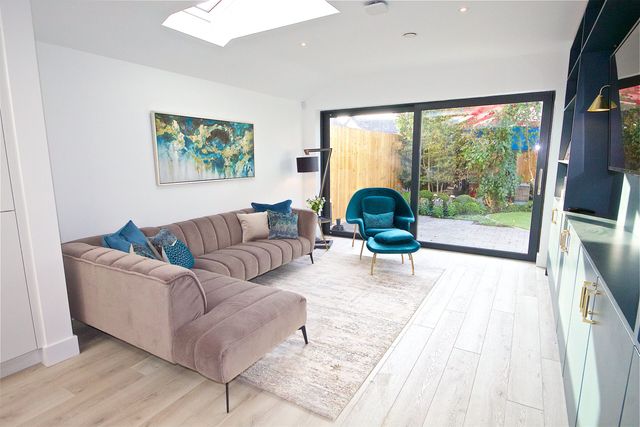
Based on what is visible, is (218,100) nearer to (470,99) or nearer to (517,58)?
(470,99)

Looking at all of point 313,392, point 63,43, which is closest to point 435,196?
point 313,392

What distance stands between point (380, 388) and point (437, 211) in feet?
11.2

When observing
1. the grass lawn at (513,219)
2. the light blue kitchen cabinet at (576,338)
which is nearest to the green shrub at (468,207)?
the grass lawn at (513,219)

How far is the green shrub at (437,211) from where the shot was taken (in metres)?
4.91

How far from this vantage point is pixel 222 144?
4215 mm

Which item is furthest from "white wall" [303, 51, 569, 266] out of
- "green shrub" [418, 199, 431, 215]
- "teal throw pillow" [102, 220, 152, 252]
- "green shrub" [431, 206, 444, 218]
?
"teal throw pillow" [102, 220, 152, 252]

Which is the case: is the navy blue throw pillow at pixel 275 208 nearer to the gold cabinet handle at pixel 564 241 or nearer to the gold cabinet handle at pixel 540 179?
the gold cabinet handle at pixel 564 241

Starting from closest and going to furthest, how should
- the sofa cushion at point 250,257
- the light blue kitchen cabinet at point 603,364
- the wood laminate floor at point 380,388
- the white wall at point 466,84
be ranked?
the light blue kitchen cabinet at point 603,364 < the wood laminate floor at point 380,388 < the sofa cushion at point 250,257 < the white wall at point 466,84

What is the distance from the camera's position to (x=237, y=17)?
126 inches

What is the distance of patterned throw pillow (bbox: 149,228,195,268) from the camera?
286cm

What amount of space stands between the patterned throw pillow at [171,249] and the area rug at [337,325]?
3.21 feet

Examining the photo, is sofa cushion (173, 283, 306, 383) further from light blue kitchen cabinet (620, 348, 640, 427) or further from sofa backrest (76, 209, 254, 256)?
light blue kitchen cabinet (620, 348, 640, 427)

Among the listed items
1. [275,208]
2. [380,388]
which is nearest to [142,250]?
[275,208]

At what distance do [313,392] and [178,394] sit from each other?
79 centimetres
